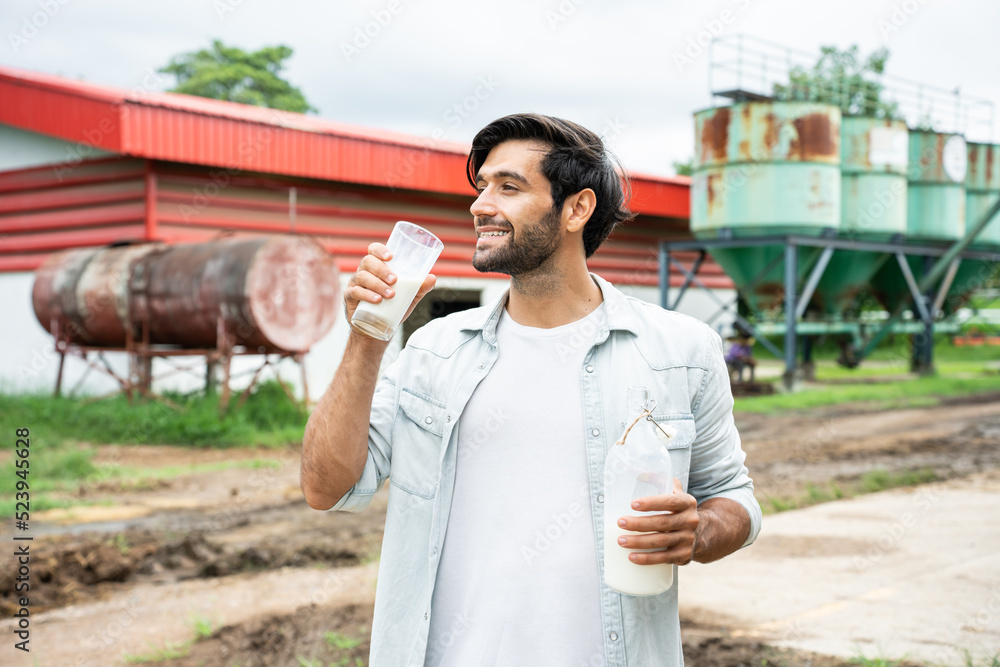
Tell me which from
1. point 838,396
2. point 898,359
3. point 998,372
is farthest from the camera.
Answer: point 898,359

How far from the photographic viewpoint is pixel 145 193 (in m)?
12.9

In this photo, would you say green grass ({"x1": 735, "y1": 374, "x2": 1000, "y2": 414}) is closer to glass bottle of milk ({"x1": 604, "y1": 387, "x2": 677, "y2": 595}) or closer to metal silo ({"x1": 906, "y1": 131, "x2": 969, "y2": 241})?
metal silo ({"x1": 906, "y1": 131, "x2": 969, "y2": 241})

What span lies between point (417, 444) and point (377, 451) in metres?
0.10

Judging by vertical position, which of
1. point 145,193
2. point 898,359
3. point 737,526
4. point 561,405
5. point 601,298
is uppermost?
point 145,193

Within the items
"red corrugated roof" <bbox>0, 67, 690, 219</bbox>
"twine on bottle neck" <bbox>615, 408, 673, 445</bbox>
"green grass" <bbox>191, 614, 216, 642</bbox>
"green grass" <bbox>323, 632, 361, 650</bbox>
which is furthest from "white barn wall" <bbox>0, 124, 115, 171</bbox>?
"twine on bottle neck" <bbox>615, 408, 673, 445</bbox>

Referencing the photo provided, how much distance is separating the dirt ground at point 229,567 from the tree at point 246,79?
3135 cm

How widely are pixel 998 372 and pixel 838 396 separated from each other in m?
7.95

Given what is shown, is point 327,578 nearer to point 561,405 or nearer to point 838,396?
point 561,405

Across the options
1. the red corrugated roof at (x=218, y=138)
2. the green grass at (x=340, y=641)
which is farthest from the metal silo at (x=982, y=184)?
the green grass at (x=340, y=641)

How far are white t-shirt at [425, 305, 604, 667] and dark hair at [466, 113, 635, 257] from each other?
43cm

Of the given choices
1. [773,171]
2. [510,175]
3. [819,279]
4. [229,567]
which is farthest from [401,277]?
[819,279]

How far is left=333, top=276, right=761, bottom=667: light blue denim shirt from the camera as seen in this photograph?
2.15 metres

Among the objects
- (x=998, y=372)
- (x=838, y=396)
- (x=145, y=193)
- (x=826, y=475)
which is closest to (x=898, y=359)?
(x=998, y=372)

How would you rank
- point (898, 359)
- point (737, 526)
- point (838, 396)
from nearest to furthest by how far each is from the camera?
1. point (737, 526)
2. point (838, 396)
3. point (898, 359)
